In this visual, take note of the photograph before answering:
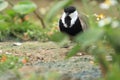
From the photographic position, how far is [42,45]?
5.88m

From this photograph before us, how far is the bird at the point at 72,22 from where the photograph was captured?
18.9 feet

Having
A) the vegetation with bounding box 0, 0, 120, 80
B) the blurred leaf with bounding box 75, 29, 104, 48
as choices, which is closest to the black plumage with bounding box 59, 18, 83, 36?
the vegetation with bounding box 0, 0, 120, 80

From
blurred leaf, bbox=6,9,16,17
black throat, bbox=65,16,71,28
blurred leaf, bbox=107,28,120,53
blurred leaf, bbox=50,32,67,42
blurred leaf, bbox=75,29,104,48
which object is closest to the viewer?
blurred leaf, bbox=75,29,104,48

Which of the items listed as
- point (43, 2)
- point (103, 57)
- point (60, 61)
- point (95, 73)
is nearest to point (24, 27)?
point (60, 61)

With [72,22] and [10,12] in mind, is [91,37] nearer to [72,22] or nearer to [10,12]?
[72,22]

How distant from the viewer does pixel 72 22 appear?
19.1 ft

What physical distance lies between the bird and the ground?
0.25 meters

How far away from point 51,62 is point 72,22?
1220 millimetres

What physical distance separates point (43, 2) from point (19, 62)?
7708 millimetres

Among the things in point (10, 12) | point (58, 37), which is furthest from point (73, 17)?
point (58, 37)

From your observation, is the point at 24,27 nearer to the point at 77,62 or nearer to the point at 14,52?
the point at 14,52

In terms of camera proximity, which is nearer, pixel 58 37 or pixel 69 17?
pixel 58 37

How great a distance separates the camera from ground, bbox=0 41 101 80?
3526 mm

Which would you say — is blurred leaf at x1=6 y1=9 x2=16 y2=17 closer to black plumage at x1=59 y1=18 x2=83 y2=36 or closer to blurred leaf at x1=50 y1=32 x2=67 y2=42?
black plumage at x1=59 y1=18 x2=83 y2=36
